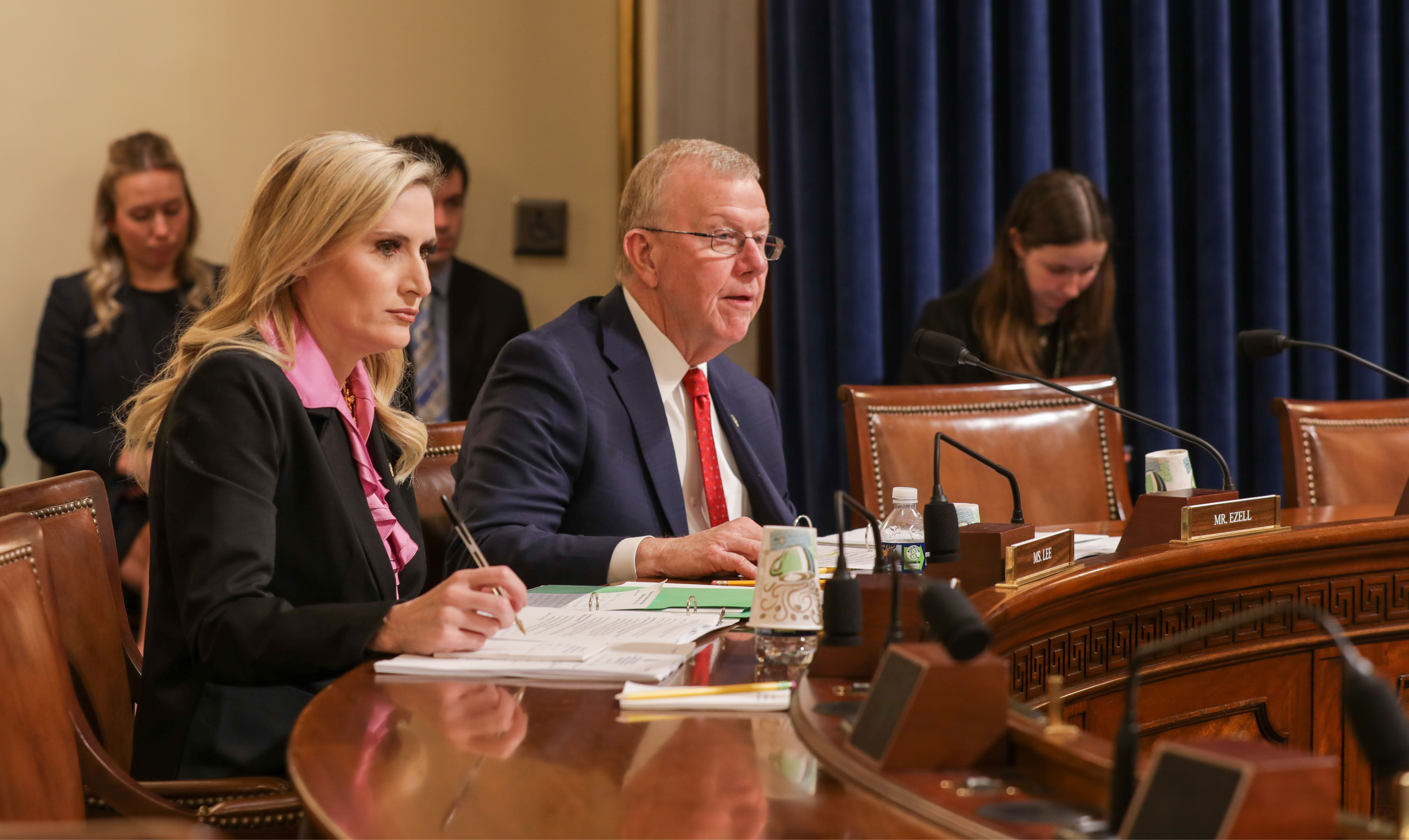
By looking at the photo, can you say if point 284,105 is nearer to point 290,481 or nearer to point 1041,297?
point 1041,297

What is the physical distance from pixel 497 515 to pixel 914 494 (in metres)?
0.63

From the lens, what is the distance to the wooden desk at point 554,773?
0.83 meters

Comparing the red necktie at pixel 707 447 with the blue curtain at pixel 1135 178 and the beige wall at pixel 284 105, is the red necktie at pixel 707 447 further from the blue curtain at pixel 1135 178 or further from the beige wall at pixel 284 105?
the beige wall at pixel 284 105

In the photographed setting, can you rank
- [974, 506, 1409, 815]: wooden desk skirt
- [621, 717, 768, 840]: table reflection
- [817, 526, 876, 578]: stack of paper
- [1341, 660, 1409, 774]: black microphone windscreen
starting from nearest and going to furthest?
1. [1341, 660, 1409, 774]: black microphone windscreen
2. [621, 717, 768, 840]: table reflection
3. [974, 506, 1409, 815]: wooden desk skirt
4. [817, 526, 876, 578]: stack of paper

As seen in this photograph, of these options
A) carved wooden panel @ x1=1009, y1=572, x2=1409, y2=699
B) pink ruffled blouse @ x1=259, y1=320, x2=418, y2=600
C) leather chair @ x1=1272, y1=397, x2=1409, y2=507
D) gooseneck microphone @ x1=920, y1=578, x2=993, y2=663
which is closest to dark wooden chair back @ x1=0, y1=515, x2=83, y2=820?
pink ruffled blouse @ x1=259, y1=320, x2=418, y2=600

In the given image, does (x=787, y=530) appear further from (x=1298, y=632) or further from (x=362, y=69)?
(x=362, y=69)

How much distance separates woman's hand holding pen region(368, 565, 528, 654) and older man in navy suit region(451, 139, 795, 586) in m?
0.54

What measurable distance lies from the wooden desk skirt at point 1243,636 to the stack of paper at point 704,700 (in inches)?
19.5

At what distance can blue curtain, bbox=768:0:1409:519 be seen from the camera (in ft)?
11.7

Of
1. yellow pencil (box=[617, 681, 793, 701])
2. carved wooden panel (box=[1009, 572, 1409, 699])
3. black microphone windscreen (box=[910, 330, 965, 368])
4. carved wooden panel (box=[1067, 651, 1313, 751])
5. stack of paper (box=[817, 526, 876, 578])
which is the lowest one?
carved wooden panel (box=[1067, 651, 1313, 751])

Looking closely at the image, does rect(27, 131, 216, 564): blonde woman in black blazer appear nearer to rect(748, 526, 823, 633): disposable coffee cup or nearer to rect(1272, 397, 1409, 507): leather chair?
rect(748, 526, 823, 633): disposable coffee cup

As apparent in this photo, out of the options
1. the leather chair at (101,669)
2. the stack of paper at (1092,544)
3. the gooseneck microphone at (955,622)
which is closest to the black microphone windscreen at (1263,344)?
the stack of paper at (1092,544)

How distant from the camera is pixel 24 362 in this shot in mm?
3496

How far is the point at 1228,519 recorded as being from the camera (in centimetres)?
179
